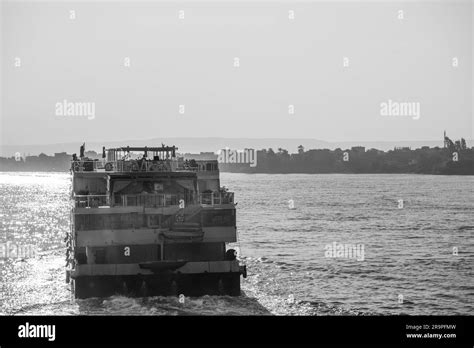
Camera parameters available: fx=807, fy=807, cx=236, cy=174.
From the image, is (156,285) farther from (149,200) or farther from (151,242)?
(149,200)

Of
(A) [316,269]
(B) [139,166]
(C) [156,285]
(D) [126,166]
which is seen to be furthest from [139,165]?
(A) [316,269]

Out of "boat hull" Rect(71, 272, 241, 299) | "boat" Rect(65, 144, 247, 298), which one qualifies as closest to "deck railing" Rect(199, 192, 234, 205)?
"boat" Rect(65, 144, 247, 298)

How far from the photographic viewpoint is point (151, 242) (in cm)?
4241

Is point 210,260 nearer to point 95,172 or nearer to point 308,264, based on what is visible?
point 95,172

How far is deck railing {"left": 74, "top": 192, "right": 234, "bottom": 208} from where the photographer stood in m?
43.4

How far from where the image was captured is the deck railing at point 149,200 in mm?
43375

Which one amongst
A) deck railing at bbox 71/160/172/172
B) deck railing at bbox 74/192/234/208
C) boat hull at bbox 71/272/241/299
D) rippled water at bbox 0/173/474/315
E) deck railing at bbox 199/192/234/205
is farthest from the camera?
deck railing at bbox 71/160/172/172

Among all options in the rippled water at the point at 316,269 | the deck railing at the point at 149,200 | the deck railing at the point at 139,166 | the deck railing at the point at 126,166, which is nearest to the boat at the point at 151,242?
the deck railing at the point at 149,200

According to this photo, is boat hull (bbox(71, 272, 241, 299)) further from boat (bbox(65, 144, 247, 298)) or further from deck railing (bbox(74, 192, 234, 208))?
deck railing (bbox(74, 192, 234, 208))

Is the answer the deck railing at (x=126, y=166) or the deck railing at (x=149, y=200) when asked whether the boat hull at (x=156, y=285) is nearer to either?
the deck railing at (x=149, y=200)

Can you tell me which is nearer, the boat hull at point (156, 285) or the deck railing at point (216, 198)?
the boat hull at point (156, 285)
